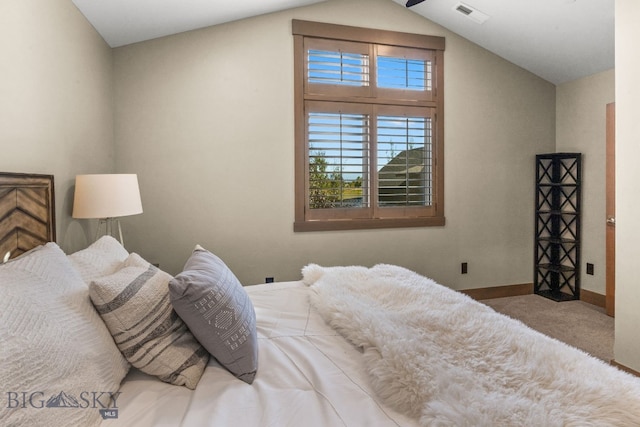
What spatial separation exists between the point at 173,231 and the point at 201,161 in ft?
2.09

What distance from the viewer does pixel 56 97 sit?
2105mm

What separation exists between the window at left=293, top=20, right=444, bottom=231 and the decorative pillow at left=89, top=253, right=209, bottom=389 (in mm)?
2361

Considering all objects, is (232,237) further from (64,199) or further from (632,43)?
(632,43)

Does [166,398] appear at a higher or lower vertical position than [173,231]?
lower

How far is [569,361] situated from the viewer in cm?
111

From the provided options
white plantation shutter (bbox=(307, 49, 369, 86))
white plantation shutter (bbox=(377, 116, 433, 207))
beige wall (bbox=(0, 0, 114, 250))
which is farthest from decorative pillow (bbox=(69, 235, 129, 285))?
white plantation shutter (bbox=(377, 116, 433, 207))

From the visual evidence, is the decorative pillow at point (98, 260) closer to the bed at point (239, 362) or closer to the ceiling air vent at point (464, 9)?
the bed at point (239, 362)

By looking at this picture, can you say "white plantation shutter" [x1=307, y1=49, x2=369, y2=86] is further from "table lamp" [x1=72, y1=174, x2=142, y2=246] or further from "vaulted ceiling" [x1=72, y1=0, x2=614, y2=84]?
"table lamp" [x1=72, y1=174, x2=142, y2=246]

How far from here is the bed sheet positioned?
97 centimetres

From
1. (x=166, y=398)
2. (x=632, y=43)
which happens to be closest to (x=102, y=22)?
(x=166, y=398)

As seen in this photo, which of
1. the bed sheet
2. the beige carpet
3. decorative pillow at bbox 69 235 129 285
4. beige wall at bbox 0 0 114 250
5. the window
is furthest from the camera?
the window

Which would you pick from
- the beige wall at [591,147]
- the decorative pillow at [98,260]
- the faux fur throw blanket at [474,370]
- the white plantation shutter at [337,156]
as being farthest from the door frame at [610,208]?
the decorative pillow at [98,260]

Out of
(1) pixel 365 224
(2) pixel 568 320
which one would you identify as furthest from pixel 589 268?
(1) pixel 365 224

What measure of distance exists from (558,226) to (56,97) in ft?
15.0
